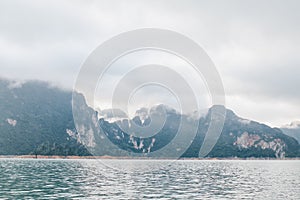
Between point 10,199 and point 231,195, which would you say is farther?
point 231,195

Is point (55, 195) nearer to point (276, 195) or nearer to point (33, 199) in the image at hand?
point (33, 199)

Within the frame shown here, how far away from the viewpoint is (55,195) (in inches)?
2435

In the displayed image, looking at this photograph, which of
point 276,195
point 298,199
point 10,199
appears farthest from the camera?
point 276,195

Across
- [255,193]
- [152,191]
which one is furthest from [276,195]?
[152,191]

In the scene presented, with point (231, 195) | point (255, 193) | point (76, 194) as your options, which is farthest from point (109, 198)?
point (255, 193)

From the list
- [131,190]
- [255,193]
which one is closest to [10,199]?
[131,190]

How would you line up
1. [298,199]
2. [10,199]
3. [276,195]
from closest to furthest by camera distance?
[10,199] → [298,199] → [276,195]

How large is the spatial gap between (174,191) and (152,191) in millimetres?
4480

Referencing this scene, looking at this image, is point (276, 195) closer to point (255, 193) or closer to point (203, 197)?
point (255, 193)

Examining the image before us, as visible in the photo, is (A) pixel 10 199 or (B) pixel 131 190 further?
(B) pixel 131 190

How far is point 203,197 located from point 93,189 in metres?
22.4

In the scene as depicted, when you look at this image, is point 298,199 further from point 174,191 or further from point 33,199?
point 33,199

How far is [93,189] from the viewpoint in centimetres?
7081

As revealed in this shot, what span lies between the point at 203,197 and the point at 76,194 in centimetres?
2268
